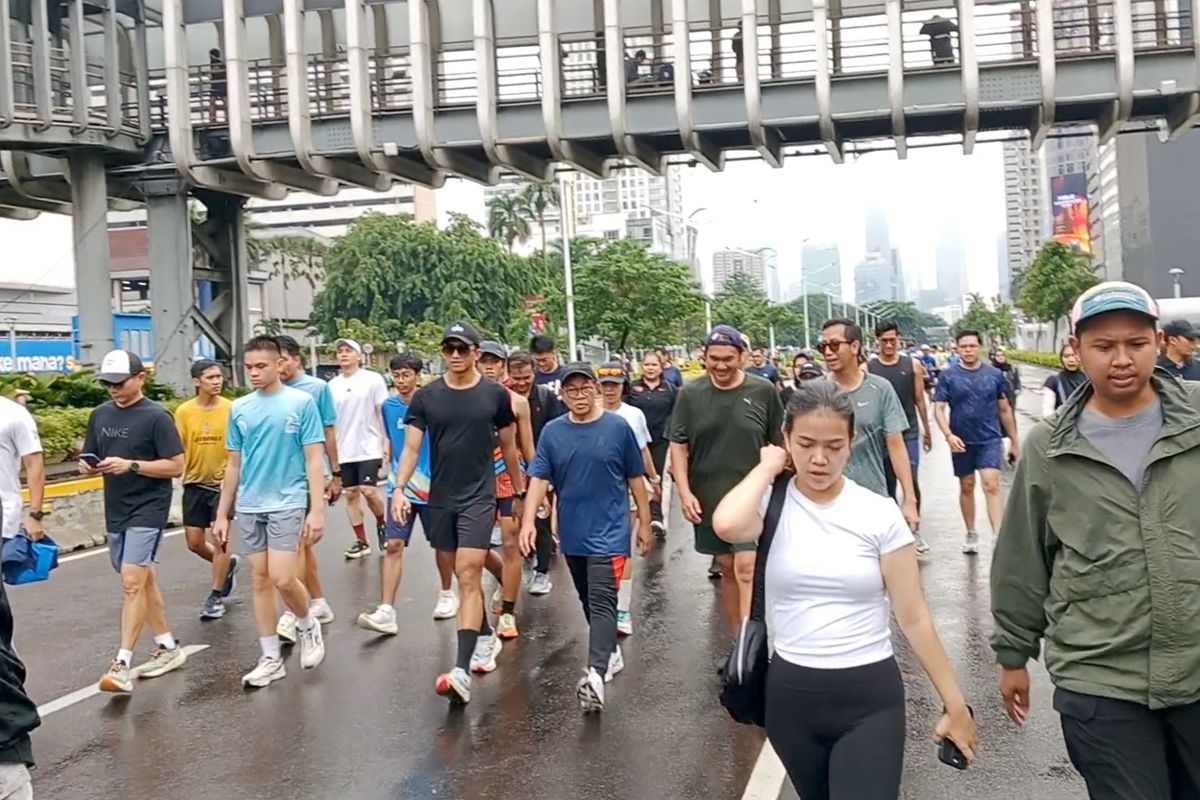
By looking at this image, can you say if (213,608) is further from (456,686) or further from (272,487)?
(456,686)

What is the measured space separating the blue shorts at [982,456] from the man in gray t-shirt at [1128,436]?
7.35 metres

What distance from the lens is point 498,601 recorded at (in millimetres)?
8609

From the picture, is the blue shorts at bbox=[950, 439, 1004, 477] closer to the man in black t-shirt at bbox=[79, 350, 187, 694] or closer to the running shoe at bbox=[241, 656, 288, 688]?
the running shoe at bbox=[241, 656, 288, 688]

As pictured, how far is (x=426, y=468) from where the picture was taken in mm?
8188

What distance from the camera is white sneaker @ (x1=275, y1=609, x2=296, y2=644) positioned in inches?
312

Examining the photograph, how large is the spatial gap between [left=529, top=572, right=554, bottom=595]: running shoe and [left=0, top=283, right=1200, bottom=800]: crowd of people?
44 mm

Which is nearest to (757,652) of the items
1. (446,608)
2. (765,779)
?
(765,779)

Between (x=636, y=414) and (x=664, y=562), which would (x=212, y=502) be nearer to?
(x=636, y=414)

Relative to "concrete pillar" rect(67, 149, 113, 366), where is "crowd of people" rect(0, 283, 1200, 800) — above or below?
below

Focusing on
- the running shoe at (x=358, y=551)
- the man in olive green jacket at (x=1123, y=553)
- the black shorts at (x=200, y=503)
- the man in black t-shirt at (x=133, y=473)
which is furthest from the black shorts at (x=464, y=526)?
the running shoe at (x=358, y=551)

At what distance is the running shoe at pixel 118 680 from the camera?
669cm

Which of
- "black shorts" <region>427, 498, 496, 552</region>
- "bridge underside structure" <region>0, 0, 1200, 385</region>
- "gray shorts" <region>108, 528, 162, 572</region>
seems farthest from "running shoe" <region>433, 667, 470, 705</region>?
"bridge underside structure" <region>0, 0, 1200, 385</region>

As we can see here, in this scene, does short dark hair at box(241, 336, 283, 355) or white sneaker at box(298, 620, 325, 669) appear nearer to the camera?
short dark hair at box(241, 336, 283, 355)

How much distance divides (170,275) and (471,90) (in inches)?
254
